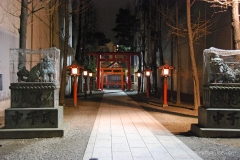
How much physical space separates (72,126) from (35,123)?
2.19 metres

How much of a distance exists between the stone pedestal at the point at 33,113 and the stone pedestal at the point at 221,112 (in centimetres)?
459

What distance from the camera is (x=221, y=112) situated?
28.4ft

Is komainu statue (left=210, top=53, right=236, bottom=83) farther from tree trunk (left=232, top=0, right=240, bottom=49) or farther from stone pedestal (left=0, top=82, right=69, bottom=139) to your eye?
stone pedestal (left=0, top=82, right=69, bottom=139)

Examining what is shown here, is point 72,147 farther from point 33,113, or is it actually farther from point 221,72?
point 221,72

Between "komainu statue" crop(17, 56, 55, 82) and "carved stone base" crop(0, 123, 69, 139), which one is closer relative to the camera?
"carved stone base" crop(0, 123, 69, 139)

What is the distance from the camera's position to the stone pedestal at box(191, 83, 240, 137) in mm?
8531

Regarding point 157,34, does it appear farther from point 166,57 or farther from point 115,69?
point 115,69

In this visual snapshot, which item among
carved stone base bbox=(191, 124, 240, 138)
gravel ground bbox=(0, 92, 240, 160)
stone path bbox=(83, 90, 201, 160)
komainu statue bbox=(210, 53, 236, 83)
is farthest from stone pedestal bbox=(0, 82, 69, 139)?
komainu statue bbox=(210, 53, 236, 83)

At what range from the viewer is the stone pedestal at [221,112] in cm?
853

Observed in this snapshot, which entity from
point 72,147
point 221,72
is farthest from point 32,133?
point 221,72

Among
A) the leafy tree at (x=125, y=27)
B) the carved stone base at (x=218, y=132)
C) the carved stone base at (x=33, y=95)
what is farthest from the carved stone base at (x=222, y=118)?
the leafy tree at (x=125, y=27)

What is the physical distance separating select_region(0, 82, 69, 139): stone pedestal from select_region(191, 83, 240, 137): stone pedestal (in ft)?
15.1

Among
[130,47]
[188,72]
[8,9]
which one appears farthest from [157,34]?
[130,47]

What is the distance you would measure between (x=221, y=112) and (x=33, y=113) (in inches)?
235
